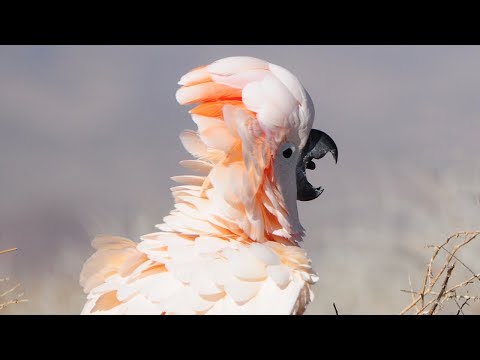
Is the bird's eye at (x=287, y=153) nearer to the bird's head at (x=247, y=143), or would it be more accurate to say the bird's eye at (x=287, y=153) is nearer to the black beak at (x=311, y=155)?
the bird's head at (x=247, y=143)

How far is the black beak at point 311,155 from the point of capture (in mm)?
3812

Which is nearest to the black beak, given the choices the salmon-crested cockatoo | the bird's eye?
the salmon-crested cockatoo

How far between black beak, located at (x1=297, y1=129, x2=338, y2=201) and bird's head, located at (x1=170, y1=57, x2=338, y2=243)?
0.07 metres

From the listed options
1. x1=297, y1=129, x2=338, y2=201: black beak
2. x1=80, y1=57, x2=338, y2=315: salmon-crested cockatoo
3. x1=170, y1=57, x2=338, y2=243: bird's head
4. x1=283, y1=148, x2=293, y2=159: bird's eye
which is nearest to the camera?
x1=80, y1=57, x2=338, y2=315: salmon-crested cockatoo

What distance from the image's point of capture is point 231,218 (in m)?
3.30

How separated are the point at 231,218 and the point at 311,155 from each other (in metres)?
0.71

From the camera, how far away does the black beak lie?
3.81 metres

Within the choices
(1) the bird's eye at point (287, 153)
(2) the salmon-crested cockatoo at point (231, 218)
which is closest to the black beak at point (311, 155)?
(2) the salmon-crested cockatoo at point (231, 218)

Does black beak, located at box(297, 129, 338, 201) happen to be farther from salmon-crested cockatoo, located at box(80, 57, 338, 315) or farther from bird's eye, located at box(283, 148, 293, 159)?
bird's eye, located at box(283, 148, 293, 159)

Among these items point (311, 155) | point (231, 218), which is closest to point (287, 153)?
point (311, 155)
